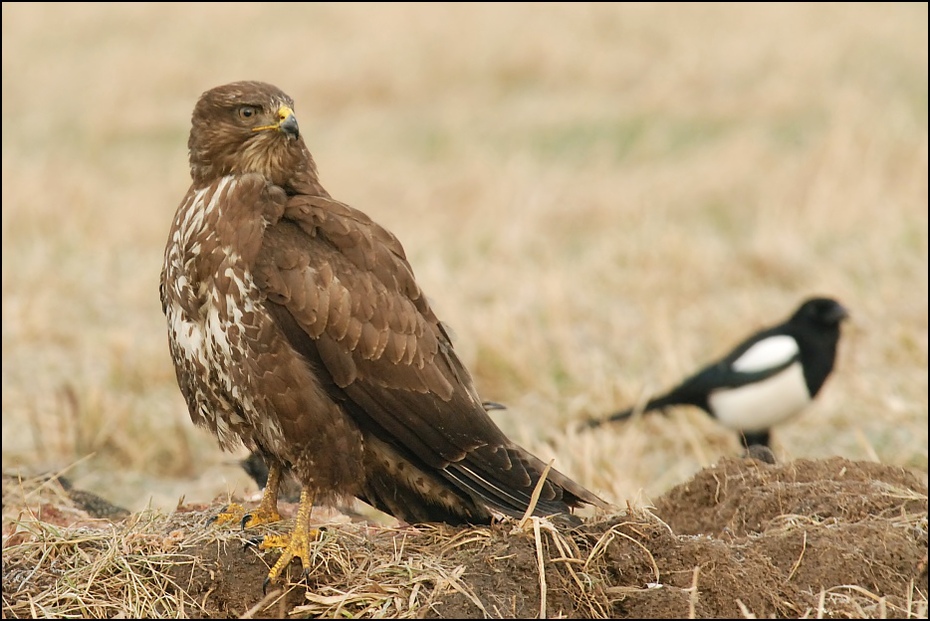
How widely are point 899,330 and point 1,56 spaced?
47.9ft

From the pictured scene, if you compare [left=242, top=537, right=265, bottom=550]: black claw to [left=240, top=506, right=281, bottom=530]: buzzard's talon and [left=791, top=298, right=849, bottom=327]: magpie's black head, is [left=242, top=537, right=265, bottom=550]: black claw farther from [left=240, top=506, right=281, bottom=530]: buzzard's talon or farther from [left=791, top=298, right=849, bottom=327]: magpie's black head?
[left=791, top=298, right=849, bottom=327]: magpie's black head

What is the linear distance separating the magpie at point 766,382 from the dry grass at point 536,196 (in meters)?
0.21

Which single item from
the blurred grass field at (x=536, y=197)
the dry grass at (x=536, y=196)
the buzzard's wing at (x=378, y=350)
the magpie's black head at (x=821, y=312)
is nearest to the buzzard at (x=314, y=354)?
the buzzard's wing at (x=378, y=350)

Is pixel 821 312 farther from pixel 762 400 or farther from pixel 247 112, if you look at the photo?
pixel 247 112

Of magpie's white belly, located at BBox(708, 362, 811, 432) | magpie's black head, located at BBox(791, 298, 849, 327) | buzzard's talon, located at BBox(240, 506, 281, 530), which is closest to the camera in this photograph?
buzzard's talon, located at BBox(240, 506, 281, 530)

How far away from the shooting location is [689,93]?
55.8ft

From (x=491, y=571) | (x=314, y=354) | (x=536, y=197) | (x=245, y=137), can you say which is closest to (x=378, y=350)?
(x=314, y=354)

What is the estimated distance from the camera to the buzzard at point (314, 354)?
142 inches

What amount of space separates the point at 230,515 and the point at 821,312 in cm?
450

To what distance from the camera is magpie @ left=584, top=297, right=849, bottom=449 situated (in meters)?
7.18

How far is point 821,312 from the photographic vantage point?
7.48m

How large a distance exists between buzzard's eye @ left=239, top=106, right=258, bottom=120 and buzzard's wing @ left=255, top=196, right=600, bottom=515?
0.30 meters

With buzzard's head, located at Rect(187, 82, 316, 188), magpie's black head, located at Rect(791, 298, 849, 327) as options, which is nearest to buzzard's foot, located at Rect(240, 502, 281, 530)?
buzzard's head, located at Rect(187, 82, 316, 188)

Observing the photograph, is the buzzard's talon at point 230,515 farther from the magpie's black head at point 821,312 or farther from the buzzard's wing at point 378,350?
the magpie's black head at point 821,312
